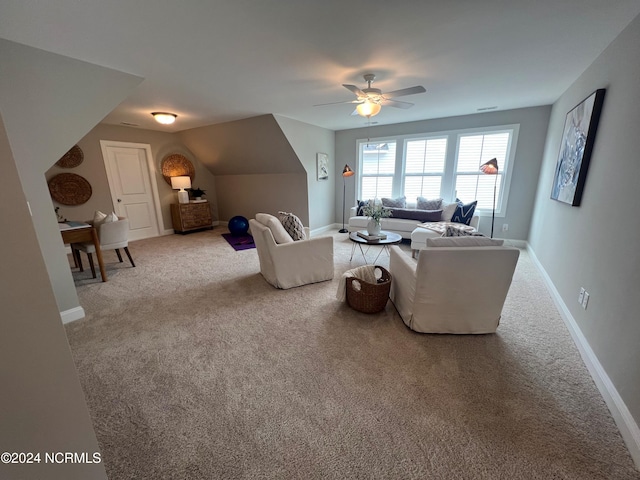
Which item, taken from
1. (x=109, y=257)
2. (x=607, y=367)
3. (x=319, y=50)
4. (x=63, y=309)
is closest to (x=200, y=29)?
(x=319, y=50)

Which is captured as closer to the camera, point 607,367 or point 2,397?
point 2,397

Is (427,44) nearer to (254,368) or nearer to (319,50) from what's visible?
(319,50)

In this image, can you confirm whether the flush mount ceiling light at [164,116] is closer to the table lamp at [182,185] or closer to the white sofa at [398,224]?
the table lamp at [182,185]

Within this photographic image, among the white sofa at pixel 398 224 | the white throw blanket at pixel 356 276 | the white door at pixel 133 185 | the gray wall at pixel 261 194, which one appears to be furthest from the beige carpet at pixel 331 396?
the white door at pixel 133 185

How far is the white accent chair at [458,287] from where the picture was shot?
1892 mm

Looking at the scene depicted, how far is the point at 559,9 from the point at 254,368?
310 centimetres

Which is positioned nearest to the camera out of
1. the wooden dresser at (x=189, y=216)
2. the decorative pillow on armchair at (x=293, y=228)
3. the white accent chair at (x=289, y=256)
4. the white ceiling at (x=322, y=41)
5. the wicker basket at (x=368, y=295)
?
the white ceiling at (x=322, y=41)

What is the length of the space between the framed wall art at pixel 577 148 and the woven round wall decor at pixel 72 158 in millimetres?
6921

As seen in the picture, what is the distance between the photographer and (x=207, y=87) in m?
2.90

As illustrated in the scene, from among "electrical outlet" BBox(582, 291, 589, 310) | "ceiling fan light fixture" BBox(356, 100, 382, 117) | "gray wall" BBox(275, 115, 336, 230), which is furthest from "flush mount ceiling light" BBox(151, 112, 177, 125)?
"electrical outlet" BBox(582, 291, 589, 310)

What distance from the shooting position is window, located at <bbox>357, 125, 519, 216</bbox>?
4.40m

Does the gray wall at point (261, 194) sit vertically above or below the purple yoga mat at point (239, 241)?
above

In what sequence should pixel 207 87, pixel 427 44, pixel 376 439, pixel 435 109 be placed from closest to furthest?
1. pixel 376 439
2. pixel 427 44
3. pixel 207 87
4. pixel 435 109

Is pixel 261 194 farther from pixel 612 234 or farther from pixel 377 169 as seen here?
pixel 612 234
